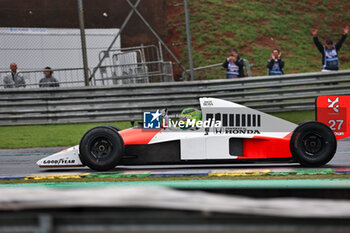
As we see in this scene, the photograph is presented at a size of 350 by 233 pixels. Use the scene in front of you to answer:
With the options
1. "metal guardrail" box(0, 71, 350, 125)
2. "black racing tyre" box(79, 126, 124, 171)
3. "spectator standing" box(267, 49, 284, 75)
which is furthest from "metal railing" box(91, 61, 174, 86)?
Result: "black racing tyre" box(79, 126, 124, 171)

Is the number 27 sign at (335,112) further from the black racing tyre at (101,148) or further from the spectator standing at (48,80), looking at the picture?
the spectator standing at (48,80)

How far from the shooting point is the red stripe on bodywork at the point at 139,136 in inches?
292

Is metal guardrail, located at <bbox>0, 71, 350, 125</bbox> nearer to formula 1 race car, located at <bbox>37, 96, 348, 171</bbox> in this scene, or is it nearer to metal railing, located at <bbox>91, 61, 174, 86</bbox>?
metal railing, located at <bbox>91, 61, 174, 86</bbox>

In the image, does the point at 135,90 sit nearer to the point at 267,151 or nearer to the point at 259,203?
the point at 267,151

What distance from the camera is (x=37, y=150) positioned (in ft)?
34.3

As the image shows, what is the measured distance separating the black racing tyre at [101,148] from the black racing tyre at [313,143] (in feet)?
7.31

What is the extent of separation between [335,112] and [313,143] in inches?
23.0

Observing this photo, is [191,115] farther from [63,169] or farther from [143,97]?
[143,97]

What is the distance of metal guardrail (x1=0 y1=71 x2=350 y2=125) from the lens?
12.8 metres

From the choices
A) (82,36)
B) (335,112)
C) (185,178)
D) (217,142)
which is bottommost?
(185,178)

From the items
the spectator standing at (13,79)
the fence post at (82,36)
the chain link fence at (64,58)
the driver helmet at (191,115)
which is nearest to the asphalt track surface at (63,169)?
the driver helmet at (191,115)

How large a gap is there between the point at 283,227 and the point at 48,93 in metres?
11.4

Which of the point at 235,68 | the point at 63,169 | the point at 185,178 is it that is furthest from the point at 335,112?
the point at 235,68

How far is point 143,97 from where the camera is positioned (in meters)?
12.8
